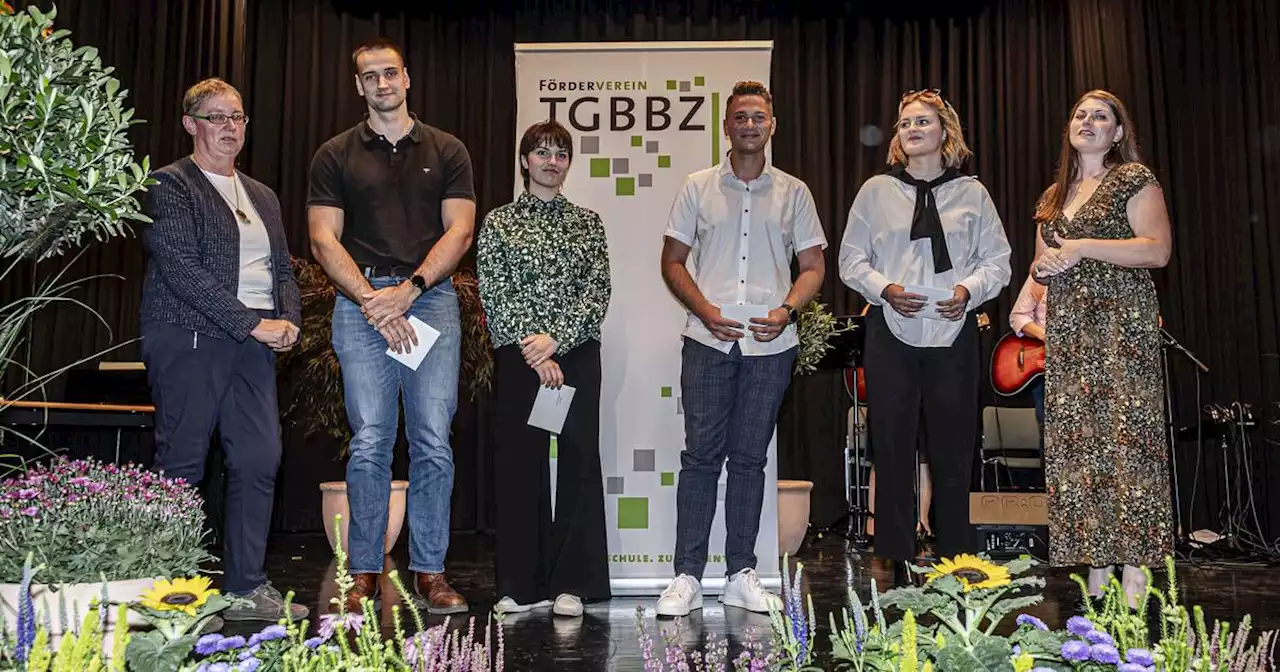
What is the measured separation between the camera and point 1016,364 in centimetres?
612

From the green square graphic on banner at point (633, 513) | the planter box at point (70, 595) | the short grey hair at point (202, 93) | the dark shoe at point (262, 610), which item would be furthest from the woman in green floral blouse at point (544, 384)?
the planter box at point (70, 595)

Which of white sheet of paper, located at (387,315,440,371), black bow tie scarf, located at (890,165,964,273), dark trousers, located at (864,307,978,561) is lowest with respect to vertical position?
dark trousers, located at (864,307,978,561)

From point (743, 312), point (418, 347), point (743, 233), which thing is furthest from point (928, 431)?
point (418, 347)

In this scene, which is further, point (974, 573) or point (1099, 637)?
point (974, 573)

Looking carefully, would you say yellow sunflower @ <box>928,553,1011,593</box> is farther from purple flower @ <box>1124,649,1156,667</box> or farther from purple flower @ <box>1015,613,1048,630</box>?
purple flower @ <box>1124,649,1156,667</box>

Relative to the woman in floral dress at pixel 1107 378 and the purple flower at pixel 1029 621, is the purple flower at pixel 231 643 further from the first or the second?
the woman in floral dress at pixel 1107 378

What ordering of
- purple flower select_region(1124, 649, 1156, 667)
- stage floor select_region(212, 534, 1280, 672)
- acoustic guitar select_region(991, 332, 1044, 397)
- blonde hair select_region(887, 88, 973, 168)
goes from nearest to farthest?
purple flower select_region(1124, 649, 1156, 667), stage floor select_region(212, 534, 1280, 672), blonde hair select_region(887, 88, 973, 168), acoustic guitar select_region(991, 332, 1044, 397)

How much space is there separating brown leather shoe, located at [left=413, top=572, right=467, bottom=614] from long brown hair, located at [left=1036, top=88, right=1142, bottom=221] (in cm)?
213

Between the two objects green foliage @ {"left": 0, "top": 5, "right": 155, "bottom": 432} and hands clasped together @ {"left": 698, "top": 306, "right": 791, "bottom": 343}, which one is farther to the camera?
hands clasped together @ {"left": 698, "top": 306, "right": 791, "bottom": 343}

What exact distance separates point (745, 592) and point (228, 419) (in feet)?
5.26

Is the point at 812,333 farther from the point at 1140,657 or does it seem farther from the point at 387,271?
the point at 1140,657

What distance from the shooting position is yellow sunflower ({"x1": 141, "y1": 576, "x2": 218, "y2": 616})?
56.1 inches

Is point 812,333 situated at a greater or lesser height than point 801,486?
greater

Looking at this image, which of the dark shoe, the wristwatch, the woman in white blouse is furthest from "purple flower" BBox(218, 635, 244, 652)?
the wristwatch
